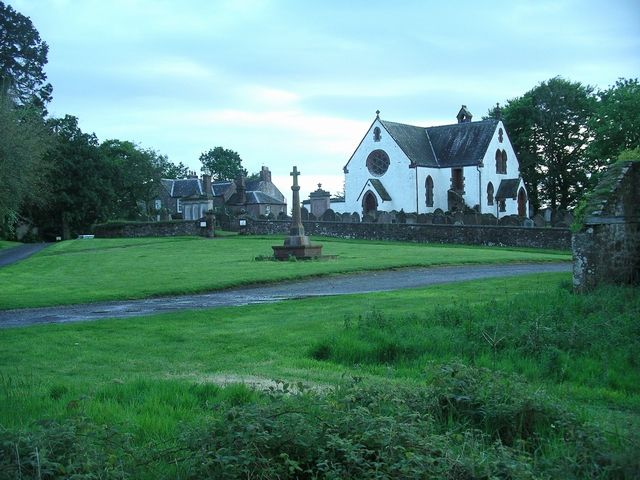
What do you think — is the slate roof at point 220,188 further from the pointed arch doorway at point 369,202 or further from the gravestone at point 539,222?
the gravestone at point 539,222

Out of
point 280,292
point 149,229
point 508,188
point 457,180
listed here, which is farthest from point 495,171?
point 280,292

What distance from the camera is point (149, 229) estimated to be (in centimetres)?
5609

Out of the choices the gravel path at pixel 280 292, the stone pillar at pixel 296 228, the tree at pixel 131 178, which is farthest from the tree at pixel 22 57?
the gravel path at pixel 280 292

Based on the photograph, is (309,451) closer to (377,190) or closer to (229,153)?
(377,190)

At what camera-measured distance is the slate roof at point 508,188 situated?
64.2 metres

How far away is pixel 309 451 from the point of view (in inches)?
198

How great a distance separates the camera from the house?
89.2 m

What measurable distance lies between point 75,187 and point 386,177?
2972 cm

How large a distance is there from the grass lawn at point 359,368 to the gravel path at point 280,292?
175 centimetres

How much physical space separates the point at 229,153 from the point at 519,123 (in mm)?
76444

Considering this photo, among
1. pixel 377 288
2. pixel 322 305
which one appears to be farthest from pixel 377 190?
pixel 322 305

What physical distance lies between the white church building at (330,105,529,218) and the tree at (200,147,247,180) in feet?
233

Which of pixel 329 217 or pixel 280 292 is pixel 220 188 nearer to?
pixel 329 217

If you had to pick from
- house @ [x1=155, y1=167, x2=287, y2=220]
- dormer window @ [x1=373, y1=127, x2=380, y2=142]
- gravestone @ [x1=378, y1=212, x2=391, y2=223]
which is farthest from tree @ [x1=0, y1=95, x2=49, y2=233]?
house @ [x1=155, y1=167, x2=287, y2=220]
